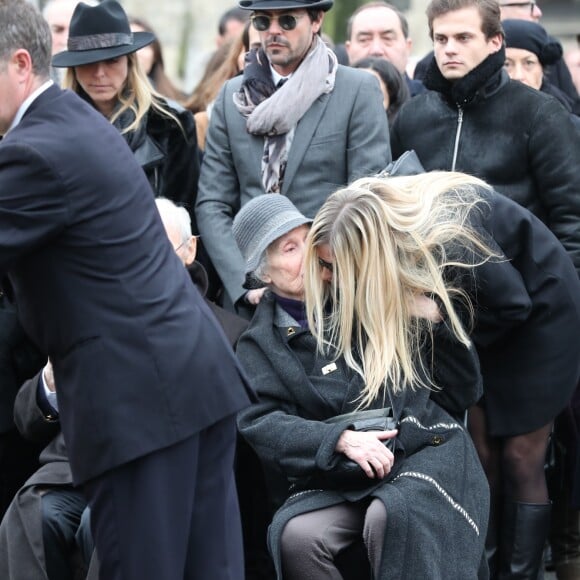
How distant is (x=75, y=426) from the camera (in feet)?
10.8

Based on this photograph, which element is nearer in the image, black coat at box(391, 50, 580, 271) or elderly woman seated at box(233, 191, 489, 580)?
elderly woman seated at box(233, 191, 489, 580)

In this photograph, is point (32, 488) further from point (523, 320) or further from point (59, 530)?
point (523, 320)

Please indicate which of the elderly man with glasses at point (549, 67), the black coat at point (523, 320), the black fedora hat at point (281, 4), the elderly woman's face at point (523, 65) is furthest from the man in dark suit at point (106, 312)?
the elderly man with glasses at point (549, 67)

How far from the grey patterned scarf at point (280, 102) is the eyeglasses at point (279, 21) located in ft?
0.42

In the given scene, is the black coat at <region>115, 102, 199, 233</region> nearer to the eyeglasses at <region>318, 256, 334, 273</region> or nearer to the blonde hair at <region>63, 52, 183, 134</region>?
the blonde hair at <region>63, 52, 183, 134</region>

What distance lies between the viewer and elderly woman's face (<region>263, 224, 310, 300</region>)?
440 cm

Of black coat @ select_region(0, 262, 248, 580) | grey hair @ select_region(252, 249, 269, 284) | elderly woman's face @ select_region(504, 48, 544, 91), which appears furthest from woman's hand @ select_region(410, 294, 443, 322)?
elderly woman's face @ select_region(504, 48, 544, 91)

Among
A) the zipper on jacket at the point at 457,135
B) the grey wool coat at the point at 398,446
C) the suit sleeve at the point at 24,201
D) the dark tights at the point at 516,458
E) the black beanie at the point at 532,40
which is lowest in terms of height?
the dark tights at the point at 516,458

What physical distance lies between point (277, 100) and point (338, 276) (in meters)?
1.10

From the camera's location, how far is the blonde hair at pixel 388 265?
161 inches

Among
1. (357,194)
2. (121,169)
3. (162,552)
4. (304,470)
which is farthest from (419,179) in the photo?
(162,552)

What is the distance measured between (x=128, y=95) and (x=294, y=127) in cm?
76

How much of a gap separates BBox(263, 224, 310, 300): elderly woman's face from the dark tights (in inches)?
32.1

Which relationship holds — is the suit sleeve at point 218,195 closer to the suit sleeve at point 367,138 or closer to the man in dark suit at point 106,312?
the suit sleeve at point 367,138
